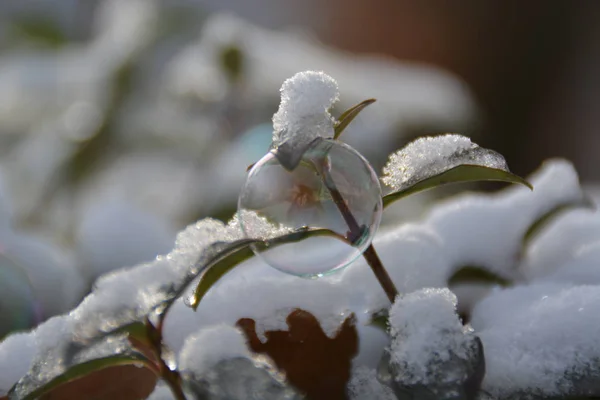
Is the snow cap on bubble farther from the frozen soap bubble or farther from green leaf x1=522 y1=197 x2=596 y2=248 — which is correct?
green leaf x1=522 y1=197 x2=596 y2=248

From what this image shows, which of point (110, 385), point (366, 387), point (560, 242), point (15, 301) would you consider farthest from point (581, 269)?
point (15, 301)

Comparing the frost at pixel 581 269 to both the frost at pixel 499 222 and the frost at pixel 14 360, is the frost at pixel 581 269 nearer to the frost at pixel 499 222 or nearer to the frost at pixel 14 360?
the frost at pixel 499 222

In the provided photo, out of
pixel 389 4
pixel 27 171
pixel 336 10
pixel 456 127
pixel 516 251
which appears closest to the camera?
pixel 516 251

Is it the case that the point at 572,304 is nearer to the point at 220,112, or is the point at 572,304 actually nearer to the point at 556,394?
the point at 556,394

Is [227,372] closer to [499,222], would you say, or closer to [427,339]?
[427,339]

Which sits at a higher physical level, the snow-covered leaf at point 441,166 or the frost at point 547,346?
the snow-covered leaf at point 441,166

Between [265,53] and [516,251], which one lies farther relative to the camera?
[265,53]

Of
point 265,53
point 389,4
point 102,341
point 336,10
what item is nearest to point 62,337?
point 102,341

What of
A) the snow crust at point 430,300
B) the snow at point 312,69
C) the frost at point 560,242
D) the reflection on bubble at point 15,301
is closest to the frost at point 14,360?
the snow crust at point 430,300
